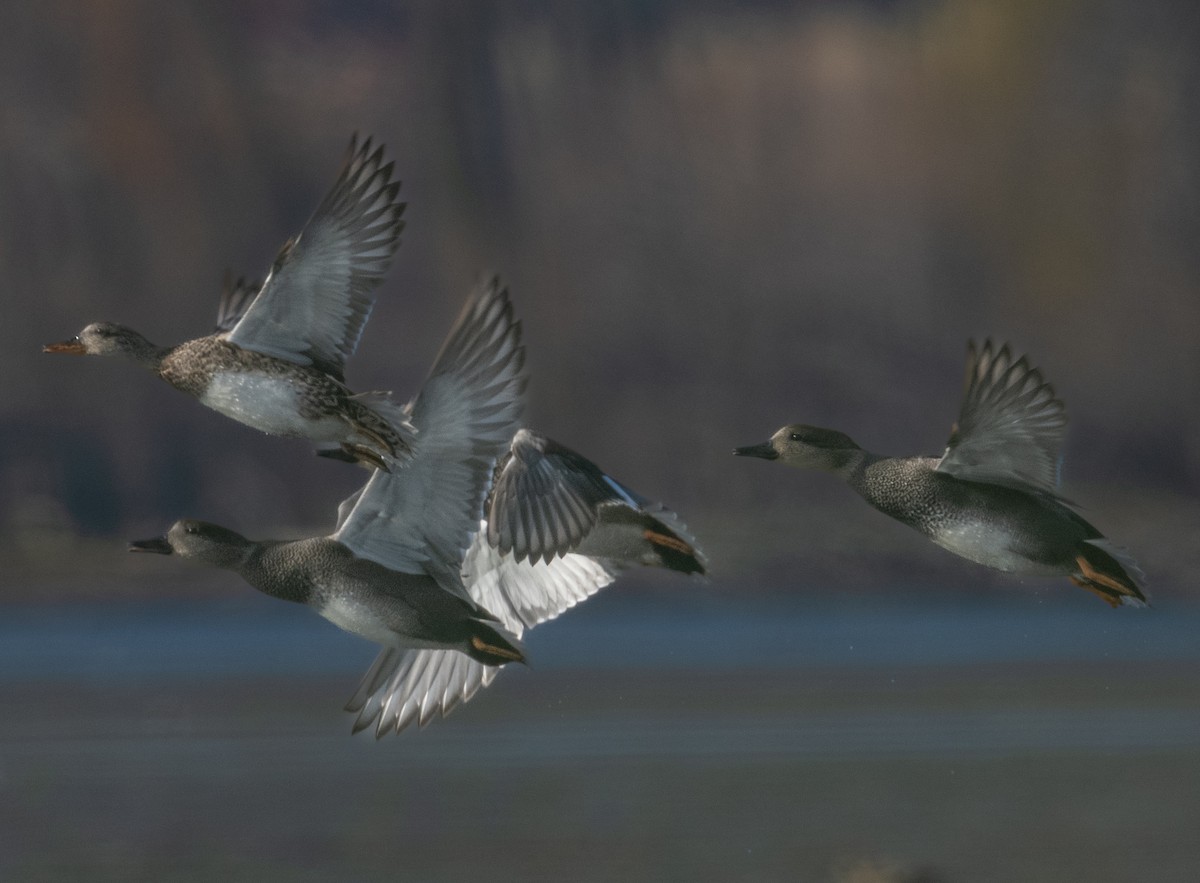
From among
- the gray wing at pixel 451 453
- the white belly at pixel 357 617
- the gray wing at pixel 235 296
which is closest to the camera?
the gray wing at pixel 451 453

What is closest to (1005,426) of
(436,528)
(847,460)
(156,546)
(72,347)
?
(847,460)

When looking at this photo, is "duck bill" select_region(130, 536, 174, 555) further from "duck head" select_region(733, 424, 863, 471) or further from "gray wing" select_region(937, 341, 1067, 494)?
"gray wing" select_region(937, 341, 1067, 494)

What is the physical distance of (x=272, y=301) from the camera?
198 inches

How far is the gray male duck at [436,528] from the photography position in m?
4.90

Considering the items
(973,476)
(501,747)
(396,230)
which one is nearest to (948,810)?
(501,747)

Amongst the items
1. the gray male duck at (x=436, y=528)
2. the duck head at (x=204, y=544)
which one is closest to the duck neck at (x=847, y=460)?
the gray male duck at (x=436, y=528)

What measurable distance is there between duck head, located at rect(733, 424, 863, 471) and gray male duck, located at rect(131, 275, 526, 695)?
0.91 metres

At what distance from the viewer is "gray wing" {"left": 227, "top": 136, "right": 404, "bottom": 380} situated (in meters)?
5.03

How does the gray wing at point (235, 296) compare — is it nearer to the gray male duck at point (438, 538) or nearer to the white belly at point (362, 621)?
the gray male duck at point (438, 538)

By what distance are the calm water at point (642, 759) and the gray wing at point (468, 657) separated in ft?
6.62

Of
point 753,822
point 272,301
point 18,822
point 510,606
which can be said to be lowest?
point 18,822

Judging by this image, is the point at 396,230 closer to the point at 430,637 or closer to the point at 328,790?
the point at 430,637

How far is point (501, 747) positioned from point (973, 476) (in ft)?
20.2

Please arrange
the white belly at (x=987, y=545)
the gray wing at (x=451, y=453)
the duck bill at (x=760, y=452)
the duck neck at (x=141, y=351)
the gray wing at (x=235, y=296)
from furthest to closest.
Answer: the gray wing at (x=235, y=296) → the duck bill at (x=760, y=452) → the duck neck at (x=141, y=351) → the white belly at (x=987, y=545) → the gray wing at (x=451, y=453)
